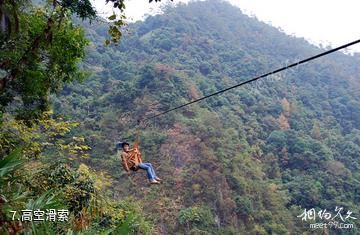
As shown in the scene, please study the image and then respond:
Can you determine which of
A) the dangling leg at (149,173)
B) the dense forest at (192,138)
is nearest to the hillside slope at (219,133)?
the dense forest at (192,138)

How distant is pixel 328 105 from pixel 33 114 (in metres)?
27.5

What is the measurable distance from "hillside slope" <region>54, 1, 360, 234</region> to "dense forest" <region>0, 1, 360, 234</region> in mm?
60

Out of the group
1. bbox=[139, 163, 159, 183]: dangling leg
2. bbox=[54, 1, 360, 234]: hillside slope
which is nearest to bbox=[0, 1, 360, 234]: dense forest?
bbox=[54, 1, 360, 234]: hillside slope

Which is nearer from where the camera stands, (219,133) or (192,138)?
(192,138)

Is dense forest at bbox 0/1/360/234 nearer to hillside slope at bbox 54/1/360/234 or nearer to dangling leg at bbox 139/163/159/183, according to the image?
hillside slope at bbox 54/1/360/234

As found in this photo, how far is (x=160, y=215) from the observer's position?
1481 cm

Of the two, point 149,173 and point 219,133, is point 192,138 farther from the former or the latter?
point 149,173

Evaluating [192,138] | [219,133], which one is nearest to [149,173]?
[192,138]

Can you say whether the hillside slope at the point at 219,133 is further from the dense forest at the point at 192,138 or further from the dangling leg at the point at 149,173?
the dangling leg at the point at 149,173

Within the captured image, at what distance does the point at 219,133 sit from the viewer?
19672mm

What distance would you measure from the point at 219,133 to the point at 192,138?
1703mm

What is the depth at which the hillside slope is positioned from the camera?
16.3 metres

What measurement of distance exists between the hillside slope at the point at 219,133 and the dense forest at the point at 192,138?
2.3 inches

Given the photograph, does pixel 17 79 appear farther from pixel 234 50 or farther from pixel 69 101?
pixel 234 50
